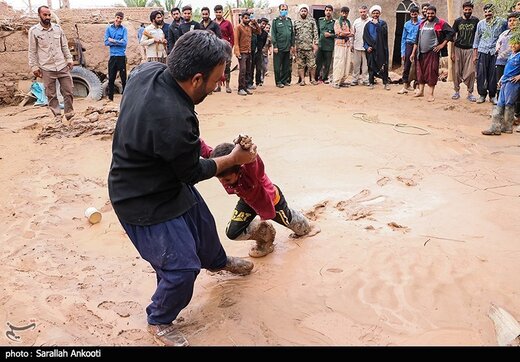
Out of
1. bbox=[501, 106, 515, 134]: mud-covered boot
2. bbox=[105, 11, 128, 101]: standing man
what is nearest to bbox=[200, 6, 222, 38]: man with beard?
bbox=[105, 11, 128, 101]: standing man

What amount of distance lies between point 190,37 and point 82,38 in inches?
396

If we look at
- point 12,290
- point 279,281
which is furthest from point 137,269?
point 279,281

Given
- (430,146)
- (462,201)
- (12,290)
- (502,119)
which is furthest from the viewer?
(502,119)

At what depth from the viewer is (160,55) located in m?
10.0

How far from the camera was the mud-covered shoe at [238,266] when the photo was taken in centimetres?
292

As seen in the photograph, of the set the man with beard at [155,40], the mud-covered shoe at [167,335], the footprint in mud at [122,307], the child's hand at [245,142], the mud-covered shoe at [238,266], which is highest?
the man with beard at [155,40]

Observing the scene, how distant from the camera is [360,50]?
1089cm

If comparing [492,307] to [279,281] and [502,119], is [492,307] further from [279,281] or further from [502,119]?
[502,119]

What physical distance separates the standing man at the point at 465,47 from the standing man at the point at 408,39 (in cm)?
94

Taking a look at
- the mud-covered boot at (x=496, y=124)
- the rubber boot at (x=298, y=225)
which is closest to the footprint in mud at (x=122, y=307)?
the rubber boot at (x=298, y=225)

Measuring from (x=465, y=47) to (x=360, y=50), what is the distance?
252cm

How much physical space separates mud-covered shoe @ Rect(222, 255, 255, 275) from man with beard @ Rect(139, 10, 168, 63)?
7.79 meters

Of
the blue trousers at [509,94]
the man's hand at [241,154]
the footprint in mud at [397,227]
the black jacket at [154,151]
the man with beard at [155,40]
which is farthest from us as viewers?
the man with beard at [155,40]

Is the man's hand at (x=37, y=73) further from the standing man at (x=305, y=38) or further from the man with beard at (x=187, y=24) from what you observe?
the standing man at (x=305, y=38)
